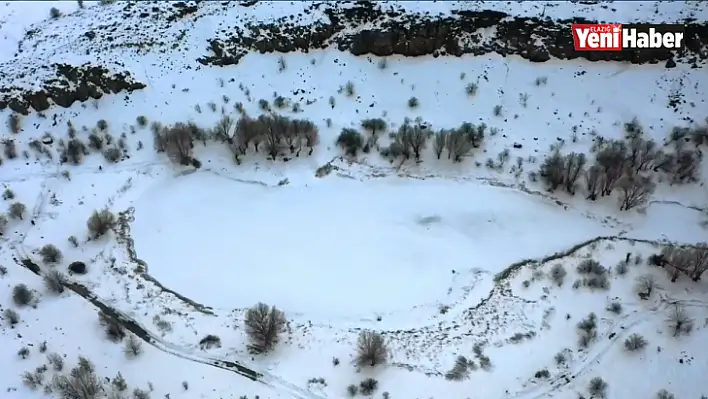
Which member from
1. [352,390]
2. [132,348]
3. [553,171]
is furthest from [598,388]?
[132,348]

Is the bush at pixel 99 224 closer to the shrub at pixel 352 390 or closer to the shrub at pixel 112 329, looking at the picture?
the shrub at pixel 112 329

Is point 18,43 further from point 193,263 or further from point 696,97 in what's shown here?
point 696,97

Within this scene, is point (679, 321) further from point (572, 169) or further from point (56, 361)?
point (56, 361)

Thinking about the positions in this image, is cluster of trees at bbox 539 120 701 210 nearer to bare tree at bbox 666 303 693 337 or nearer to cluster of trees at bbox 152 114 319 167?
bare tree at bbox 666 303 693 337

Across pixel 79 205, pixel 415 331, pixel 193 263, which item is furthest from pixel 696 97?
pixel 79 205

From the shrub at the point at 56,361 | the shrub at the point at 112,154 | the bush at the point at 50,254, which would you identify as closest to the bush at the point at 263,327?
the shrub at the point at 56,361
